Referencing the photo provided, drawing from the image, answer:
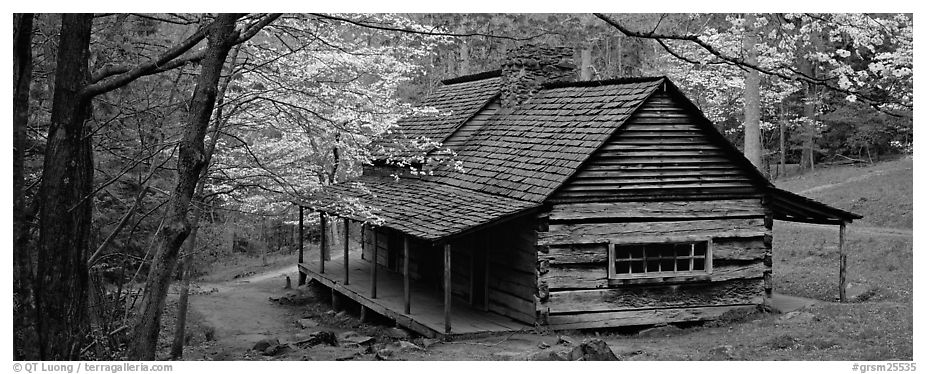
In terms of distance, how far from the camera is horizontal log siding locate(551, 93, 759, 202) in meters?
15.5

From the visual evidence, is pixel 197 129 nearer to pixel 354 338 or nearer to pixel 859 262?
pixel 354 338

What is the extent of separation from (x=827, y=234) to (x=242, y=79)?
17.2 metres

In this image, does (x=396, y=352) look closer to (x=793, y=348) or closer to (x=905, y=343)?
(x=793, y=348)

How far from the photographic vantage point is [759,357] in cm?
1248

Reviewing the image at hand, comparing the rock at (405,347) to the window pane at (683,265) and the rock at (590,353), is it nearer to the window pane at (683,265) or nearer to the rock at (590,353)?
the rock at (590,353)

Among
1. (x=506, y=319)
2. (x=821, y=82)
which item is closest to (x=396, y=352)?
(x=506, y=319)

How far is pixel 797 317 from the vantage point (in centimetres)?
1491

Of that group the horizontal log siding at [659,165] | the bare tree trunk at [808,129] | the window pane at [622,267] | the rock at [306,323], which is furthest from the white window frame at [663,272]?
the bare tree trunk at [808,129]

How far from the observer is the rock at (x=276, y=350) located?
1519 centimetres

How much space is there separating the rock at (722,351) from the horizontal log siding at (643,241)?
2.56 meters

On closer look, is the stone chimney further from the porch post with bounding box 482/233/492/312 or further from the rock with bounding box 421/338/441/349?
the rock with bounding box 421/338/441/349

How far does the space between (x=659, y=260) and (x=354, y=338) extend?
5.84 m

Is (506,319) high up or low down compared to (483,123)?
down

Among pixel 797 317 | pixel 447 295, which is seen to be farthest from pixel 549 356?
pixel 797 317
